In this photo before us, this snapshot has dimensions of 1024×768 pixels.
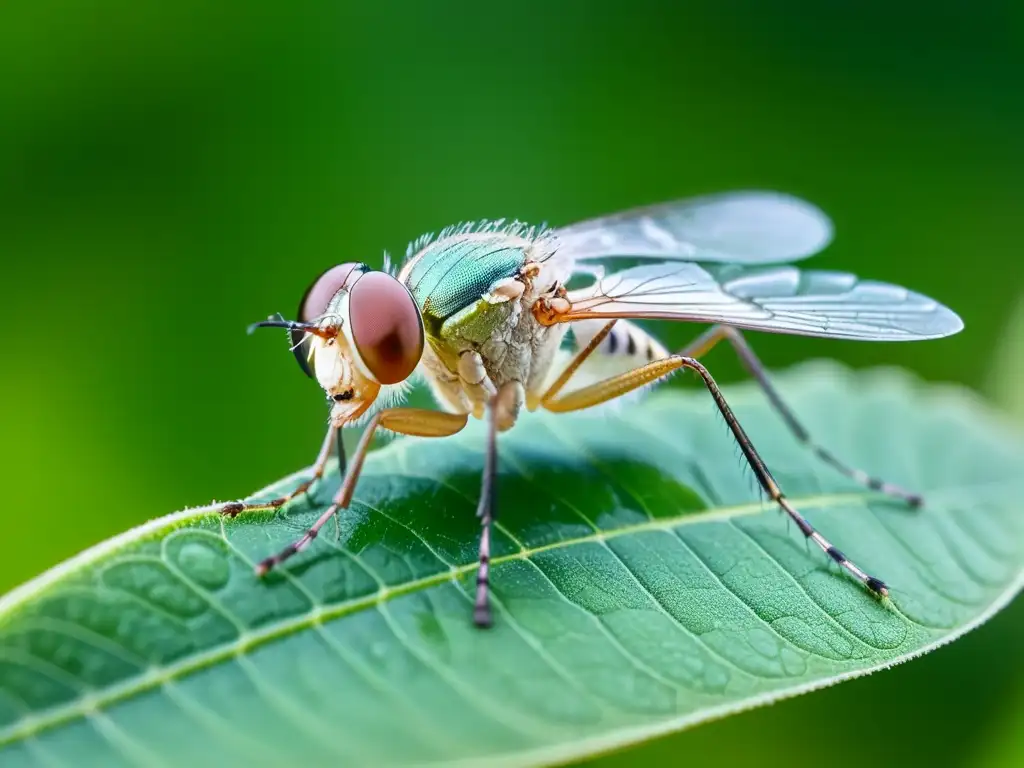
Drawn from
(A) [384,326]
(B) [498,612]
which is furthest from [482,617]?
(A) [384,326]

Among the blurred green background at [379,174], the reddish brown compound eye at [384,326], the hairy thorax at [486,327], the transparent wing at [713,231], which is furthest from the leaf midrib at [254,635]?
the transparent wing at [713,231]

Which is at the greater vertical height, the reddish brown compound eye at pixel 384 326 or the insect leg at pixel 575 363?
the reddish brown compound eye at pixel 384 326

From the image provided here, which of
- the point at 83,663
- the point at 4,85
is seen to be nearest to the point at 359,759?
Answer: the point at 83,663

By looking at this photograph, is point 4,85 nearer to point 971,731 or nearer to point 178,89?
point 178,89

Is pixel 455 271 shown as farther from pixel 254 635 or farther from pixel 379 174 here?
pixel 379 174

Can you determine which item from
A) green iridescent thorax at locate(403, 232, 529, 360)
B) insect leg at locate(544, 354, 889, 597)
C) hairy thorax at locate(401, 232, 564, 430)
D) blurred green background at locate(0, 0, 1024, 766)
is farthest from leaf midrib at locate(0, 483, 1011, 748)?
blurred green background at locate(0, 0, 1024, 766)

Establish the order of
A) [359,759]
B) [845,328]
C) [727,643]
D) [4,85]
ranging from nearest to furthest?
[359,759], [727,643], [845,328], [4,85]

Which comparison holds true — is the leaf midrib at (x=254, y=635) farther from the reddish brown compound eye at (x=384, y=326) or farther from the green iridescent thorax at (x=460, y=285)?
the green iridescent thorax at (x=460, y=285)
